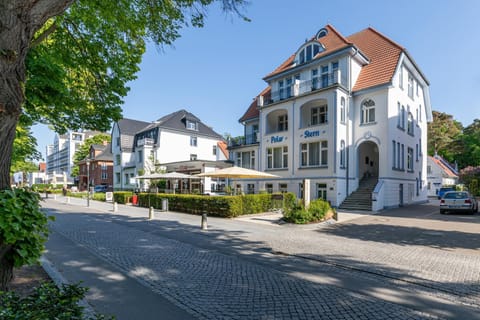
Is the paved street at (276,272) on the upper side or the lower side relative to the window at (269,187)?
lower

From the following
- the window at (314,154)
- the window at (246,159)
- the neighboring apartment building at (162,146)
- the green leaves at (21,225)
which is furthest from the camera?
the neighboring apartment building at (162,146)

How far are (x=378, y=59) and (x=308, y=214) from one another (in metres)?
16.9

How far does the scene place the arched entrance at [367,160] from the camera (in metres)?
23.9

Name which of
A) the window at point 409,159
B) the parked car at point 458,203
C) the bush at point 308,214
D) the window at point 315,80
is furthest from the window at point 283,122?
the parked car at point 458,203

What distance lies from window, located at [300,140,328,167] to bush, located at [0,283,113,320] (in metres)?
20.6

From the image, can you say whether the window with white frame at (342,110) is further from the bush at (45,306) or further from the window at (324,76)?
the bush at (45,306)

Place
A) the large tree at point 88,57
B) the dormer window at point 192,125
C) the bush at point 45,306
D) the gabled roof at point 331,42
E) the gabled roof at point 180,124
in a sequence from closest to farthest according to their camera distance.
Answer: the bush at point 45,306, the large tree at point 88,57, the gabled roof at point 331,42, the gabled roof at point 180,124, the dormer window at point 192,125

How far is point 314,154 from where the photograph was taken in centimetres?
2267

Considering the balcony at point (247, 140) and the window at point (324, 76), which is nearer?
the window at point (324, 76)

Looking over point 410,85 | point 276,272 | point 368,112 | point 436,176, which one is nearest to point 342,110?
point 368,112

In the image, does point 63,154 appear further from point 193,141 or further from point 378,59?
point 378,59

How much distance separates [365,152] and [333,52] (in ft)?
30.4

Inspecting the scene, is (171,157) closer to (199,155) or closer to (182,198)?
(199,155)

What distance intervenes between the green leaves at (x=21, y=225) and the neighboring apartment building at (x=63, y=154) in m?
78.4
